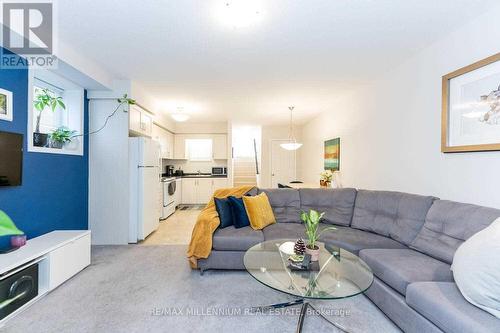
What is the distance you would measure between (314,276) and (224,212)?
1.41 meters

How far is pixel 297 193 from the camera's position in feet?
10.8

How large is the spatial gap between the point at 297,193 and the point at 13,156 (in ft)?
10.3

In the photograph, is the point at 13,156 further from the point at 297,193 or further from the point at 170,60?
the point at 297,193

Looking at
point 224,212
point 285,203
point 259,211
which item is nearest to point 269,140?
point 285,203

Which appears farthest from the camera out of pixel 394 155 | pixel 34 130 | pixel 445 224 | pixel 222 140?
pixel 222 140

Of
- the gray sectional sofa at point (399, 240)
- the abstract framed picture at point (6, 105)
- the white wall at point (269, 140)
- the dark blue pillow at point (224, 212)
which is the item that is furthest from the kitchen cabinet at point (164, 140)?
the gray sectional sofa at point (399, 240)

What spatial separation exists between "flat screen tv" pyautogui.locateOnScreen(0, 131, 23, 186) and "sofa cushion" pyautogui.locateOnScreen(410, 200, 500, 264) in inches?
148

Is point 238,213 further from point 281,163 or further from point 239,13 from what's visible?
point 281,163

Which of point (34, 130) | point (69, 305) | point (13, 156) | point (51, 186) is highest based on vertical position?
point (34, 130)

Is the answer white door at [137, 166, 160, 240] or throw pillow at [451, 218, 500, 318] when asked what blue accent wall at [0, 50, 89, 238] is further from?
throw pillow at [451, 218, 500, 318]

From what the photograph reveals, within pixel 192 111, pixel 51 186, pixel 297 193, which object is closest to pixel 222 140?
pixel 192 111

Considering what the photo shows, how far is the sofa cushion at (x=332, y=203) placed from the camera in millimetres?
3006

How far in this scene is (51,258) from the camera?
7.04ft

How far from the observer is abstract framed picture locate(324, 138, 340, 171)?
438 centimetres
